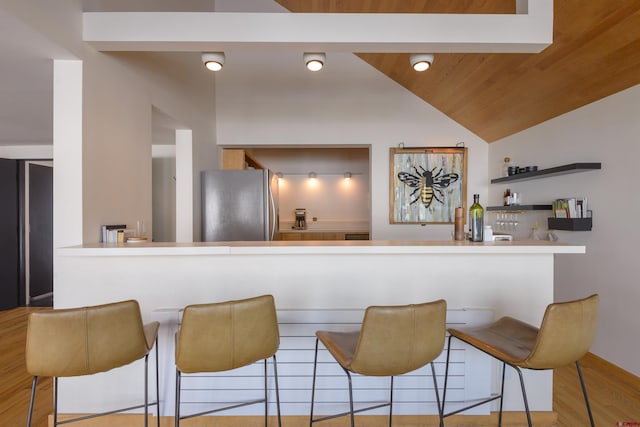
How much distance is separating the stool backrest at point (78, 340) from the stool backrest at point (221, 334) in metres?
0.25

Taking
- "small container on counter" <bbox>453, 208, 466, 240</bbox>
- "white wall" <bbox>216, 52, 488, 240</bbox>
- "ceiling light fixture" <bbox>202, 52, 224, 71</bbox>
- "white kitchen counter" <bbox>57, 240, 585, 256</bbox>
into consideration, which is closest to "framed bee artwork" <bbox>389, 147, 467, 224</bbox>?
"white wall" <bbox>216, 52, 488, 240</bbox>

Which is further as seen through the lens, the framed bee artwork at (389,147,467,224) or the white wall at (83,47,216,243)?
the framed bee artwork at (389,147,467,224)

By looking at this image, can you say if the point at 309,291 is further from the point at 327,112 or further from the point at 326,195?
the point at 326,195

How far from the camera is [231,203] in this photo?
3.53m

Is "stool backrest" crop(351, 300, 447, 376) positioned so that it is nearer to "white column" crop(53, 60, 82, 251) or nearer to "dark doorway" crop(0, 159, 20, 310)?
"white column" crop(53, 60, 82, 251)

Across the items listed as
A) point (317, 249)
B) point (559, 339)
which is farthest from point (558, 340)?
point (317, 249)

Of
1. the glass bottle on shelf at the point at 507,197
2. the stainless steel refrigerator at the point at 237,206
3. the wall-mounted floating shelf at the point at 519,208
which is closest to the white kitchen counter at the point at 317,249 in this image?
the wall-mounted floating shelf at the point at 519,208

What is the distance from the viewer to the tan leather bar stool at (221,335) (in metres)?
1.33

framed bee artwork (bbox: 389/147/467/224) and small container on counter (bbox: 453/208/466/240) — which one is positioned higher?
framed bee artwork (bbox: 389/147/467/224)

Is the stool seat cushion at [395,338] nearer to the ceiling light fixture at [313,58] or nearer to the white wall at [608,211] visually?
the ceiling light fixture at [313,58]

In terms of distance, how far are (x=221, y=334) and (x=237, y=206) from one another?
7.51 feet

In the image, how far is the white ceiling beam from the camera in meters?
1.93

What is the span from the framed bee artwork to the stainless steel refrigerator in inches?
65.2

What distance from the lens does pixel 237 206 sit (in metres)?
3.51
